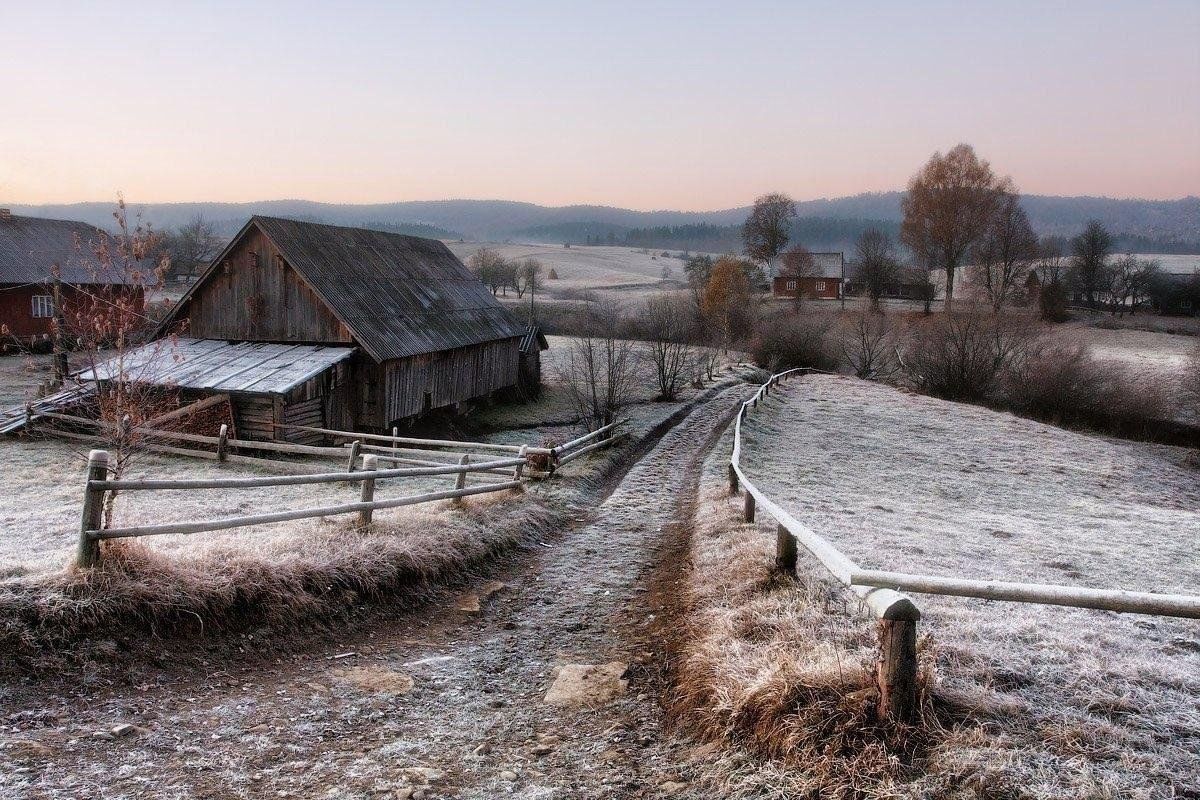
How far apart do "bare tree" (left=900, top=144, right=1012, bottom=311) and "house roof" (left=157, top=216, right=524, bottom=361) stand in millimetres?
45396

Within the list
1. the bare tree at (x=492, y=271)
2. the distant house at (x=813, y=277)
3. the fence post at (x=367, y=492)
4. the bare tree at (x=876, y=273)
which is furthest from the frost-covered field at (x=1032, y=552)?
the bare tree at (x=492, y=271)

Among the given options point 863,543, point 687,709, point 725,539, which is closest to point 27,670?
point 687,709

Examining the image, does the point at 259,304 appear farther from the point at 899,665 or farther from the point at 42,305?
the point at 899,665

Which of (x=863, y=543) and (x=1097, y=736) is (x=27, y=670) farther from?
(x=863, y=543)

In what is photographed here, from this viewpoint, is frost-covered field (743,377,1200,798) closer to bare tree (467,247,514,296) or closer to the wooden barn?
the wooden barn

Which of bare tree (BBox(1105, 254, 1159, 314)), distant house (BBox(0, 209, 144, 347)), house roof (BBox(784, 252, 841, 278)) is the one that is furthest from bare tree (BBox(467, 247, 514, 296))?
bare tree (BBox(1105, 254, 1159, 314))

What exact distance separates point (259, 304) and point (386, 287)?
4.62 metres

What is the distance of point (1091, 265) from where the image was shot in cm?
7950

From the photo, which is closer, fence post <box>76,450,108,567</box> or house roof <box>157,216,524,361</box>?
fence post <box>76,450,108,567</box>

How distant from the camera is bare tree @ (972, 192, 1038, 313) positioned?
68.1 m

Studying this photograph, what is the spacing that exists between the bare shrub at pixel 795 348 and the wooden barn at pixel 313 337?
30866 mm

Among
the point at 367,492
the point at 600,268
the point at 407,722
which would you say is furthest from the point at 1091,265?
the point at 407,722

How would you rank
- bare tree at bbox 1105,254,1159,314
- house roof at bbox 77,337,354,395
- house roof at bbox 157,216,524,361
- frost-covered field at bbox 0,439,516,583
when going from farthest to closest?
bare tree at bbox 1105,254,1159,314 < house roof at bbox 157,216,524,361 < house roof at bbox 77,337,354,395 < frost-covered field at bbox 0,439,516,583

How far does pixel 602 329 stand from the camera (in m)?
59.2
